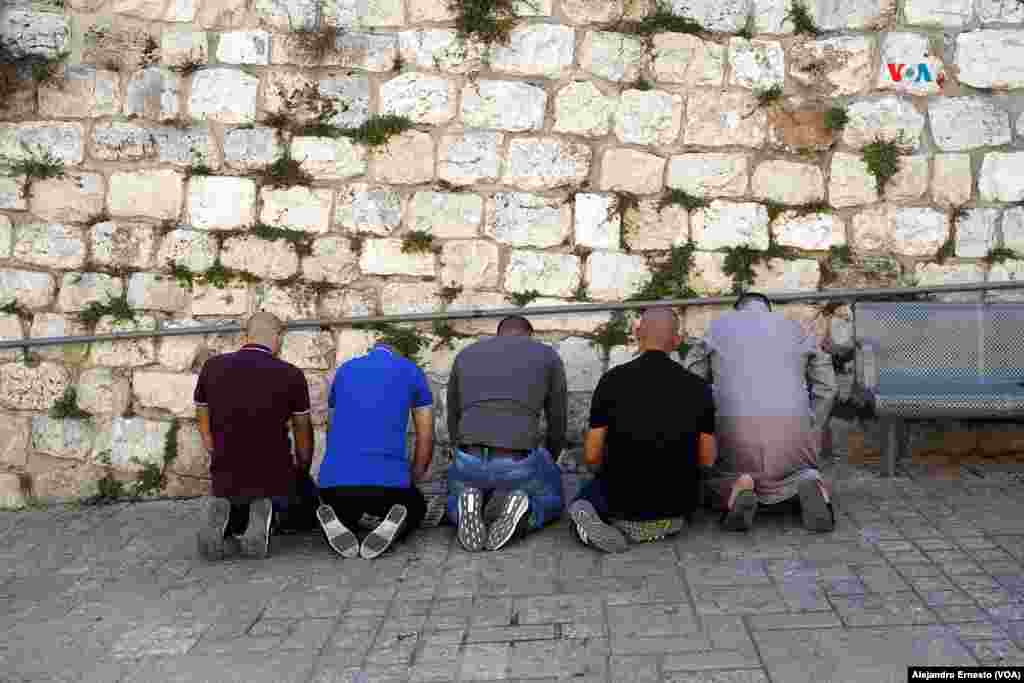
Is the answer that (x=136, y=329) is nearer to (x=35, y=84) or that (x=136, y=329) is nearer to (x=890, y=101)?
(x=35, y=84)

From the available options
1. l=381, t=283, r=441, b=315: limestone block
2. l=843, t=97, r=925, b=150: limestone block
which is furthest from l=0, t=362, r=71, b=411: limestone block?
l=843, t=97, r=925, b=150: limestone block

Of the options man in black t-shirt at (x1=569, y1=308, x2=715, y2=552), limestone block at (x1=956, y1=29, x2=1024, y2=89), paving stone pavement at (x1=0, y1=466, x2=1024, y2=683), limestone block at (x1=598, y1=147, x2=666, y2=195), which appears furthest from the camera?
limestone block at (x1=598, y1=147, x2=666, y2=195)

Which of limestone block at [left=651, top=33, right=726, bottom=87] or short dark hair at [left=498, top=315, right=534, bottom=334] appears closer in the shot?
short dark hair at [left=498, top=315, right=534, bottom=334]

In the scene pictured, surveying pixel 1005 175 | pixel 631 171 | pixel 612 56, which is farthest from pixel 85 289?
pixel 1005 175

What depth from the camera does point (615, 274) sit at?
6445 mm

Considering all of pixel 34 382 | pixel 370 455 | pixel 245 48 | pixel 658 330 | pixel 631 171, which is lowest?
pixel 370 455

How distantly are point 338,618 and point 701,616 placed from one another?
1.40 m

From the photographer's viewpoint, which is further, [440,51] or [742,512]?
[440,51]

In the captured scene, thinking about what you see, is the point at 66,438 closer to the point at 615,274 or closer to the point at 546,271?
the point at 546,271

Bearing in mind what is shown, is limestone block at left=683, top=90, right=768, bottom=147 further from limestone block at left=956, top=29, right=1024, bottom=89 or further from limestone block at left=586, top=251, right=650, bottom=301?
limestone block at left=956, top=29, right=1024, bottom=89

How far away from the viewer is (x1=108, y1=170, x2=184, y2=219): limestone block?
6.50 m

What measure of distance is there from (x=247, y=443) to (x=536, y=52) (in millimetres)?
2835

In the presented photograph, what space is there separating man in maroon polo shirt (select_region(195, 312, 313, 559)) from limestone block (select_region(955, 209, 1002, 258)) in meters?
3.84

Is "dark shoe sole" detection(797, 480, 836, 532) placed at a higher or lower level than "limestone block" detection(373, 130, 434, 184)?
lower
